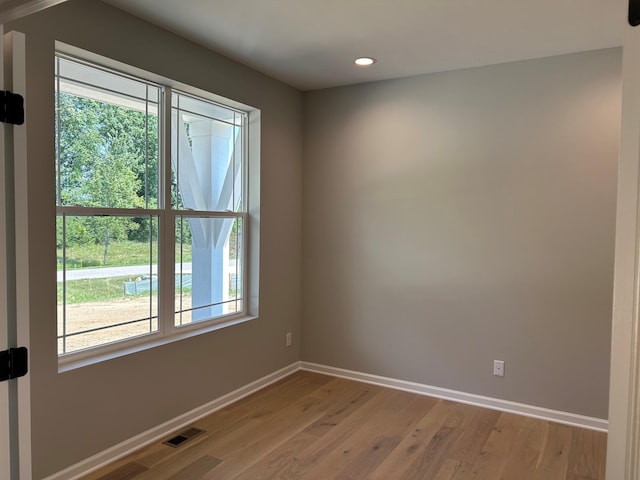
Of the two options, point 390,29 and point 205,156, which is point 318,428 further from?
point 390,29

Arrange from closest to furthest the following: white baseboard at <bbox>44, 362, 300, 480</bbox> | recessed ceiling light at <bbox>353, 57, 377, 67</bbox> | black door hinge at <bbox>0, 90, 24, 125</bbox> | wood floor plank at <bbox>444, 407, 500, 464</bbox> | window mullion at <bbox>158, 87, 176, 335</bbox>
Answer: black door hinge at <bbox>0, 90, 24, 125</bbox>, white baseboard at <bbox>44, 362, 300, 480</bbox>, wood floor plank at <bbox>444, 407, 500, 464</bbox>, window mullion at <bbox>158, 87, 176, 335</bbox>, recessed ceiling light at <bbox>353, 57, 377, 67</bbox>

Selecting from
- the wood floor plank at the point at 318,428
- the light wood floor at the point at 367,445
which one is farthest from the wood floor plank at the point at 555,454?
the wood floor plank at the point at 318,428

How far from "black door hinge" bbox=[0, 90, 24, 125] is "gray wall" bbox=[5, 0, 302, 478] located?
97 centimetres

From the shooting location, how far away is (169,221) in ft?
10.1

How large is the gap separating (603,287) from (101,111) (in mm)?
3374

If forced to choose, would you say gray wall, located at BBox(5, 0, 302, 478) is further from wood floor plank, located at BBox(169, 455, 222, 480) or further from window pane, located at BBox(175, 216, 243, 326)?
wood floor plank, located at BBox(169, 455, 222, 480)

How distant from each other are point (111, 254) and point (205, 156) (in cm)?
105

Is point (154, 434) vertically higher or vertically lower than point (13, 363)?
lower

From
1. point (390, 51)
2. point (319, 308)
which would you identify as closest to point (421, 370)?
point (319, 308)

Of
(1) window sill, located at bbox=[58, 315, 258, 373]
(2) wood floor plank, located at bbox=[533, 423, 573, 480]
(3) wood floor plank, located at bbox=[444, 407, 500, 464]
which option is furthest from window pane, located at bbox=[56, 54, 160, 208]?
(2) wood floor plank, located at bbox=[533, 423, 573, 480]

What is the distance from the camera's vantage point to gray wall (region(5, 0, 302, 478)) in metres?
2.27

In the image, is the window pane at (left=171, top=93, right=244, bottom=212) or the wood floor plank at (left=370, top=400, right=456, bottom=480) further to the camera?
the window pane at (left=171, top=93, right=244, bottom=212)

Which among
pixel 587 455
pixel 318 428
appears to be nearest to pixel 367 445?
pixel 318 428

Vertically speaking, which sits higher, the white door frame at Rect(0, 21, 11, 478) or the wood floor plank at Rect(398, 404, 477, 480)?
the white door frame at Rect(0, 21, 11, 478)
